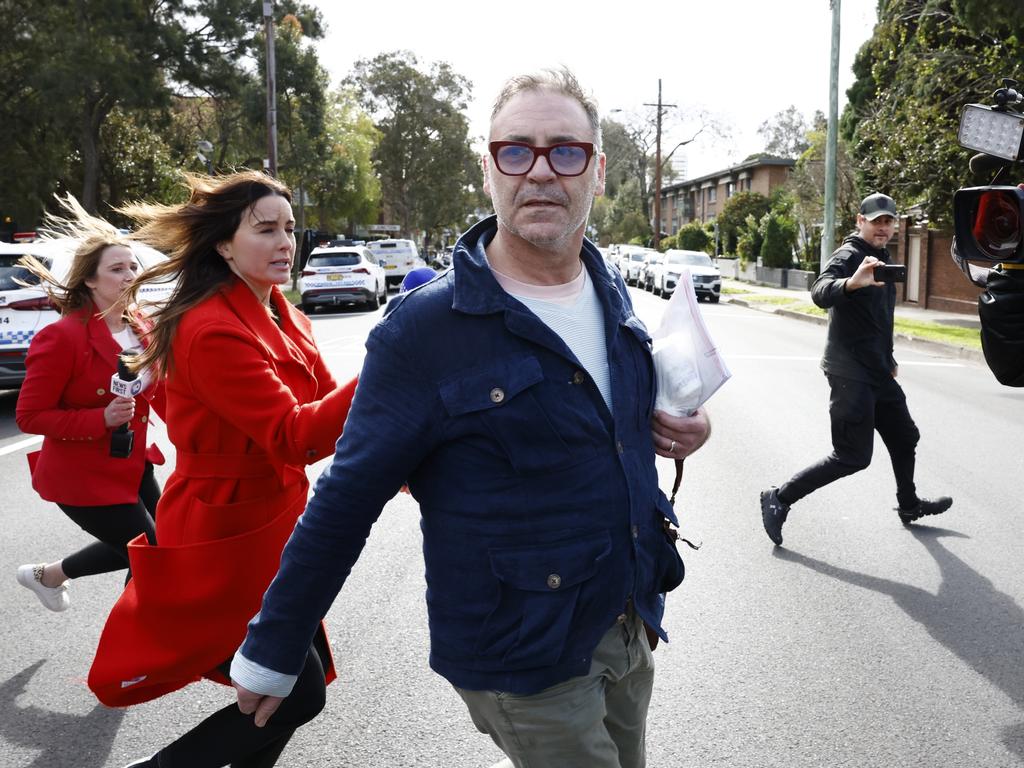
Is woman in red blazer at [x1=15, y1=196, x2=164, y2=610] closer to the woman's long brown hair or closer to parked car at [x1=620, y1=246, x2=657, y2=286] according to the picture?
the woman's long brown hair

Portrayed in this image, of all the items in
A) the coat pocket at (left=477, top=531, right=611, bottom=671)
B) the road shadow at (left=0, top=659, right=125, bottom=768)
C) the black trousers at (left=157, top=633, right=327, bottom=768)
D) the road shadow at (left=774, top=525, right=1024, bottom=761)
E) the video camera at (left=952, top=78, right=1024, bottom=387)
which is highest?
the video camera at (left=952, top=78, right=1024, bottom=387)

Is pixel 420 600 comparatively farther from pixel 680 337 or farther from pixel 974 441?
pixel 974 441

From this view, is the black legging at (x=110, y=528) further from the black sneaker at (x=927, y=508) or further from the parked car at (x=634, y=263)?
the parked car at (x=634, y=263)

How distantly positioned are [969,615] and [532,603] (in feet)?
11.8

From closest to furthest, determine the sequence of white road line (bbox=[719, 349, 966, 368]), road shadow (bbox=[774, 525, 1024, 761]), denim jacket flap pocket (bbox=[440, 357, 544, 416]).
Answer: denim jacket flap pocket (bbox=[440, 357, 544, 416])
road shadow (bbox=[774, 525, 1024, 761])
white road line (bbox=[719, 349, 966, 368])

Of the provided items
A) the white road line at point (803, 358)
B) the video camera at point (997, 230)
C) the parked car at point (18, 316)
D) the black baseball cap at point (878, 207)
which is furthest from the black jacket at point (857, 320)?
the white road line at point (803, 358)

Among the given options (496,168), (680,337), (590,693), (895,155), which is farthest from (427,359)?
(895,155)

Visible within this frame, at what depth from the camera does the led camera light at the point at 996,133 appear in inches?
121

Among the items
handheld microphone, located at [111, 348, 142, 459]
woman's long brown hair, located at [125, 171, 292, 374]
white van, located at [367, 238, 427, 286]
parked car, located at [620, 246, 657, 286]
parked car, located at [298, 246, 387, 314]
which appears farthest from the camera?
parked car, located at [620, 246, 657, 286]

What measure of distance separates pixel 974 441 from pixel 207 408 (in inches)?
322

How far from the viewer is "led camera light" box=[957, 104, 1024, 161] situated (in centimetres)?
308

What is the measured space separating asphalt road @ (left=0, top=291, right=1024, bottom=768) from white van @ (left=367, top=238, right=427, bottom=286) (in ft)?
96.6

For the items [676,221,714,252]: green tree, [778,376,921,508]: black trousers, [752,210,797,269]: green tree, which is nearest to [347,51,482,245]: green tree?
[676,221,714,252]: green tree

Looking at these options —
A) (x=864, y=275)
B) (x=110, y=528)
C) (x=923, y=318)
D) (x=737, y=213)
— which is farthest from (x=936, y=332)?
(x=737, y=213)
